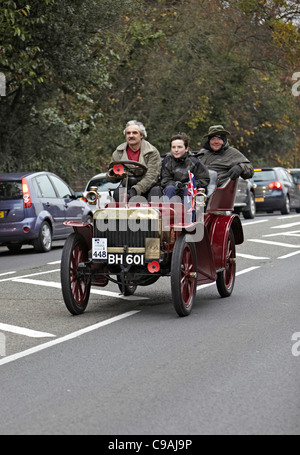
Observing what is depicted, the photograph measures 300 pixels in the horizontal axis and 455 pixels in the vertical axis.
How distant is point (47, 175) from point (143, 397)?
13545mm

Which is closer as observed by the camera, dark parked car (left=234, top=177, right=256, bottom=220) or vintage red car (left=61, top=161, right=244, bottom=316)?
vintage red car (left=61, top=161, right=244, bottom=316)

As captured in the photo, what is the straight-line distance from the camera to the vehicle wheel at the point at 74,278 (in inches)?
360

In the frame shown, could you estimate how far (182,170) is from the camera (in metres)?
10.1

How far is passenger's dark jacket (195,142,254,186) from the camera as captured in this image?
37.0 feet

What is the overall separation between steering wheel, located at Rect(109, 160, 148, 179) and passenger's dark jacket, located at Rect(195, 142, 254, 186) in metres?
1.58

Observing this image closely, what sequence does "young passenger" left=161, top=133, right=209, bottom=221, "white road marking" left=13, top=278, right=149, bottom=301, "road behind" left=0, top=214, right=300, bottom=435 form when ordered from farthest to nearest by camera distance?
"white road marking" left=13, top=278, right=149, bottom=301, "young passenger" left=161, top=133, right=209, bottom=221, "road behind" left=0, top=214, right=300, bottom=435

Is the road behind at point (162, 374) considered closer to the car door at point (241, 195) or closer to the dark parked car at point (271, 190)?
the car door at point (241, 195)

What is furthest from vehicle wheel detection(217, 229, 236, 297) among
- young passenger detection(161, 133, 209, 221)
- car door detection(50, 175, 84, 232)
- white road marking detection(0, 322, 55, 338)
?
car door detection(50, 175, 84, 232)

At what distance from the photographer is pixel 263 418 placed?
5434 millimetres

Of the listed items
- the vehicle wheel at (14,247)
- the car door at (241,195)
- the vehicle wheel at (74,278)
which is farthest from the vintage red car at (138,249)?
the car door at (241,195)

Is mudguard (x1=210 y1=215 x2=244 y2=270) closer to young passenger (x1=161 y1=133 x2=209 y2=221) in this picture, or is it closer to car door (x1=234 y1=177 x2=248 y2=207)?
young passenger (x1=161 y1=133 x2=209 y2=221)

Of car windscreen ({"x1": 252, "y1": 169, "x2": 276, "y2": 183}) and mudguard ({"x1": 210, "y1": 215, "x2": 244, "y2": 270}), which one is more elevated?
car windscreen ({"x1": 252, "y1": 169, "x2": 276, "y2": 183})

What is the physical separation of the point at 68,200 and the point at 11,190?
6.67ft

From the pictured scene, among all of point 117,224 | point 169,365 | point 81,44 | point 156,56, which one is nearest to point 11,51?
point 81,44
